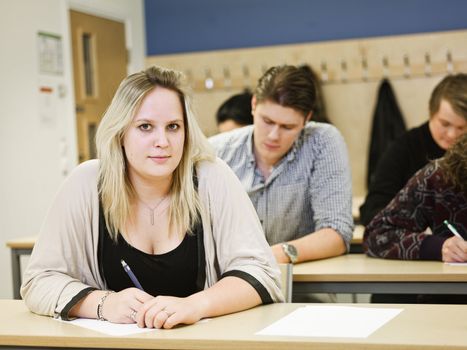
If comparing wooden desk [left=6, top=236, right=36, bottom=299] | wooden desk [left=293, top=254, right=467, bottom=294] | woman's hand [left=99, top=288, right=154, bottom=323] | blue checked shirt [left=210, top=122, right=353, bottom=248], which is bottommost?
wooden desk [left=6, top=236, right=36, bottom=299]

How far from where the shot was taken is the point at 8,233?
17.6ft

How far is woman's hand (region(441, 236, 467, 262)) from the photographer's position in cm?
283

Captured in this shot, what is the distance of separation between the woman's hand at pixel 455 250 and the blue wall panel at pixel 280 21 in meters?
3.80

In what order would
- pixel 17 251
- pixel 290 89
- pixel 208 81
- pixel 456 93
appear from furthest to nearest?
1. pixel 208 81
2. pixel 17 251
3. pixel 456 93
4. pixel 290 89

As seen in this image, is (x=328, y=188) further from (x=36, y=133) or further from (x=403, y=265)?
→ (x=36, y=133)

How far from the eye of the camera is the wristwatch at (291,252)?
294cm

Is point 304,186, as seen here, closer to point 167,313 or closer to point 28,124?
point 167,313

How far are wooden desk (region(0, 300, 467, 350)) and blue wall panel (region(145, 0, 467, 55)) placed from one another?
15.2ft

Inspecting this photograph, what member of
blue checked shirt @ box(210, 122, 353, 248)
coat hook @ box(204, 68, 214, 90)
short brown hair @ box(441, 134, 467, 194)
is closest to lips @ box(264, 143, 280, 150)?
blue checked shirt @ box(210, 122, 353, 248)

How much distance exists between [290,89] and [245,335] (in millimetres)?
1409

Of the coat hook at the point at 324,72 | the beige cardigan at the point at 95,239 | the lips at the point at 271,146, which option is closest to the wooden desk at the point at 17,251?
the lips at the point at 271,146

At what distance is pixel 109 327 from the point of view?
80.4 inches

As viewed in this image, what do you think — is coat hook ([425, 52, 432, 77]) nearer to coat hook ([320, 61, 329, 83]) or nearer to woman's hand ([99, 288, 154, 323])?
coat hook ([320, 61, 329, 83])

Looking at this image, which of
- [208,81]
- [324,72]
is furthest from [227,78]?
[324,72]
